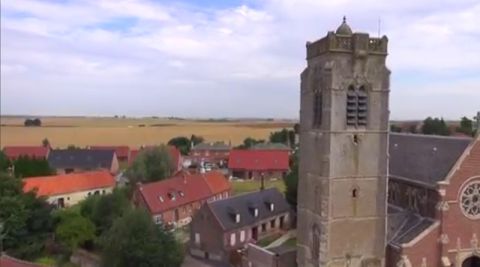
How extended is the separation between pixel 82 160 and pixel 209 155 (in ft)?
103

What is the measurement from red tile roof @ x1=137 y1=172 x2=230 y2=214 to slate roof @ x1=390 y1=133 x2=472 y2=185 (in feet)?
90.8

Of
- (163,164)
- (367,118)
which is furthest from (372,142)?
(163,164)

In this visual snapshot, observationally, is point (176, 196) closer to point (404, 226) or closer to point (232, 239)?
point (232, 239)

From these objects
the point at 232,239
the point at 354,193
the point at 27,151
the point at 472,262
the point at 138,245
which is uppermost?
the point at 354,193

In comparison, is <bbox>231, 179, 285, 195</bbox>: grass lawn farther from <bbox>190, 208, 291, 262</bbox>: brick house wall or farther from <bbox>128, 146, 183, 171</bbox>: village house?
<bbox>190, 208, 291, 262</bbox>: brick house wall

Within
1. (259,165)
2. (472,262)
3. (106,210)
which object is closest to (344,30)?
(472,262)

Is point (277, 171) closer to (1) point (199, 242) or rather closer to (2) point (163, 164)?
(2) point (163, 164)

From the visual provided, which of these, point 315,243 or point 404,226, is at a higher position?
point 404,226

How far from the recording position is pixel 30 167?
3073 inches

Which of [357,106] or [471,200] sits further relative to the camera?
[471,200]

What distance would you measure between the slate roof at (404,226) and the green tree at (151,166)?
145 feet

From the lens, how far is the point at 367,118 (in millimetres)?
31203

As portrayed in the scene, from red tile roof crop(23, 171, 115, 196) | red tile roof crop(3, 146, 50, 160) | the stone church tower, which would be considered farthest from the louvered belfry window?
red tile roof crop(3, 146, 50, 160)

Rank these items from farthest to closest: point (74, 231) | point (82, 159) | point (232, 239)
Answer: point (82, 159)
point (232, 239)
point (74, 231)
